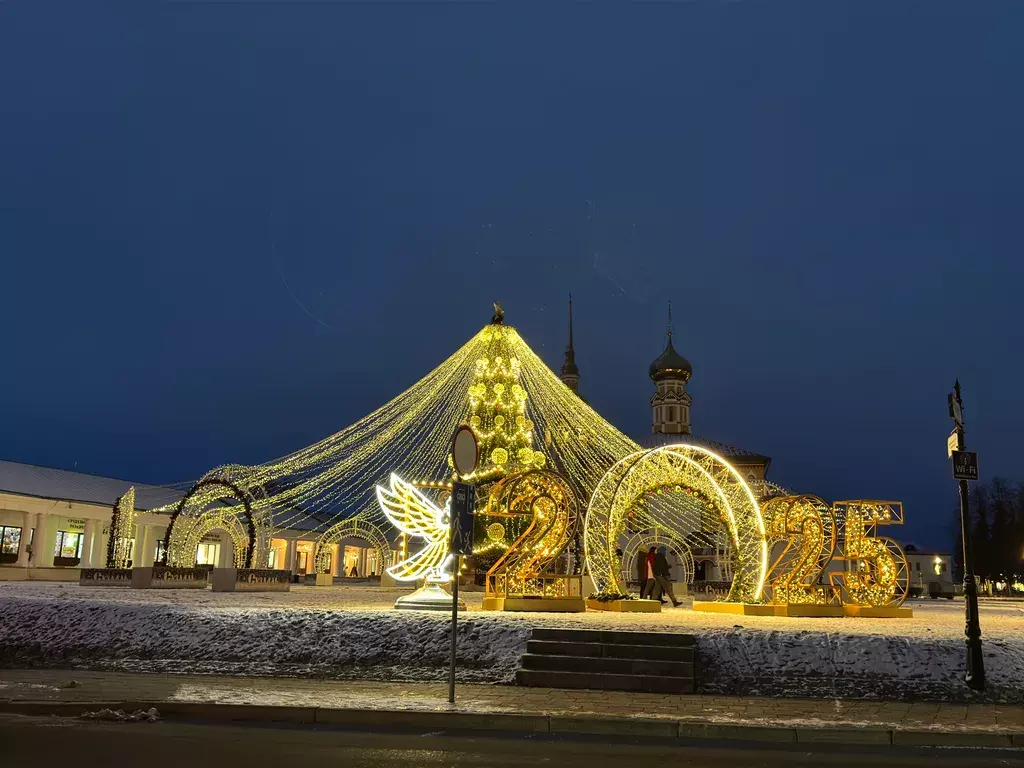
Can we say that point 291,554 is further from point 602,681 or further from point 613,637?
point 602,681

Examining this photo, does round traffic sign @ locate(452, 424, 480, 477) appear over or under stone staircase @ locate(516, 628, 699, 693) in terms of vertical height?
over

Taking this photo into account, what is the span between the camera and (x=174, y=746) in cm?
834

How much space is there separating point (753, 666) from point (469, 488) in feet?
16.6

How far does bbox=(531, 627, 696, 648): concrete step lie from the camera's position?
1334 cm

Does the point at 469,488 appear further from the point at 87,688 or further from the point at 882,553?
the point at 882,553

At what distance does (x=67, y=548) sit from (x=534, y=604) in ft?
115

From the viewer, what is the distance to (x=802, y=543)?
71.7 feet

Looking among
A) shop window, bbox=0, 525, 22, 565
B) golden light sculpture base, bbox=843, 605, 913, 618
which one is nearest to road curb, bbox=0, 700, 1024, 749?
golden light sculpture base, bbox=843, 605, 913, 618

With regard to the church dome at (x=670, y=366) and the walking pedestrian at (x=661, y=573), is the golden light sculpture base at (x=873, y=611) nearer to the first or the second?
the walking pedestrian at (x=661, y=573)

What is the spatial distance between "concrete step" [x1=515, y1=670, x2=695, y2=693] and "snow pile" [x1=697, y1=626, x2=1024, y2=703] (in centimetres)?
45

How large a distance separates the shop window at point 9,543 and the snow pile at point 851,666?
128ft

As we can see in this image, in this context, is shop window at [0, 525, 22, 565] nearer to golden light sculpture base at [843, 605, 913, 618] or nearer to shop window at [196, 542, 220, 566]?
shop window at [196, 542, 220, 566]

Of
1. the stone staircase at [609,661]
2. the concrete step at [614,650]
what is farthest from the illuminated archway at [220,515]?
the stone staircase at [609,661]

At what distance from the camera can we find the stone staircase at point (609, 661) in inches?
496
